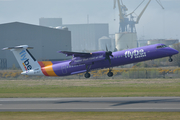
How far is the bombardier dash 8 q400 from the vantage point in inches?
1395

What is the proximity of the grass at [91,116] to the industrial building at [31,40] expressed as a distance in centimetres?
Answer: 6592

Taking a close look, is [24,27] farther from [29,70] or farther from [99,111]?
[99,111]

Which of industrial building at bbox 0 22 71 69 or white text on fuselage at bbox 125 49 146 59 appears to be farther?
industrial building at bbox 0 22 71 69

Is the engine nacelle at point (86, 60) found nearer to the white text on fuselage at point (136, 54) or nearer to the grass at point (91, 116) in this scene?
the white text on fuselage at point (136, 54)

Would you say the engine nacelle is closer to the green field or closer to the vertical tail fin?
the green field

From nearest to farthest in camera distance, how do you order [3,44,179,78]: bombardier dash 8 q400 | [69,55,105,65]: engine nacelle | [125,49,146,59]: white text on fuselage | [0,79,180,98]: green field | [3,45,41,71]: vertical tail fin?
[3,44,179,78]: bombardier dash 8 q400 < [125,49,146,59]: white text on fuselage < [69,55,105,65]: engine nacelle < [3,45,41,71]: vertical tail fin < [0,79,180,98]: green field

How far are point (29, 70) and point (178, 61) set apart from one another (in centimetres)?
5615

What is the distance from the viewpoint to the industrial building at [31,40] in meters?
90.8

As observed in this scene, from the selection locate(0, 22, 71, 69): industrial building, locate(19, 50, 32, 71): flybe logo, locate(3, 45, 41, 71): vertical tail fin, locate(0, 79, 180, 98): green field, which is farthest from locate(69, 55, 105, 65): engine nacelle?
locate(0, 22, 71, 69): industrial building

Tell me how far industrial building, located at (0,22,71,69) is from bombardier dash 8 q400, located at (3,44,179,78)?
167ft

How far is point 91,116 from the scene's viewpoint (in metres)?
25.1

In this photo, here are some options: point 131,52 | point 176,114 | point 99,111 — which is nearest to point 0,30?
point 131,52

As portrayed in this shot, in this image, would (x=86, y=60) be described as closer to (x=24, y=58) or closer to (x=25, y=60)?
(x=25, y=60)

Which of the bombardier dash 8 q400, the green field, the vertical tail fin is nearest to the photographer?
the bombardier dash 8 q400
